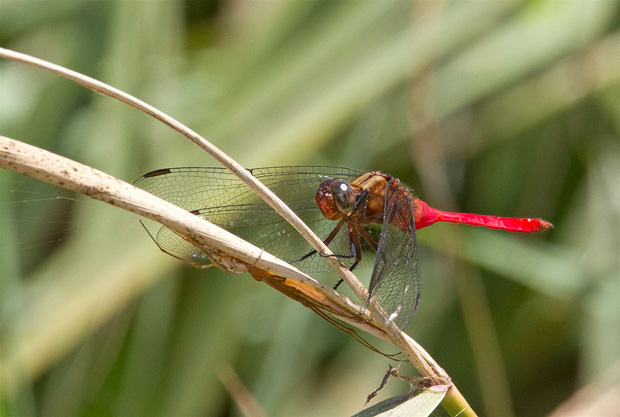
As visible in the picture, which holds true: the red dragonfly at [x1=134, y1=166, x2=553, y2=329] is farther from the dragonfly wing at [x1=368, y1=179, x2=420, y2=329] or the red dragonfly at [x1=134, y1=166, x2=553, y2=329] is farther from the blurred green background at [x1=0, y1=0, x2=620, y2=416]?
the blurred green background at [x1=0, y1=0, x2=620, y2=416]

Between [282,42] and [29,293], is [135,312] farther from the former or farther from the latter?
[282,42]

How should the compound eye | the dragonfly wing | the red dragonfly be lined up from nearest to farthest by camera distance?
1. the dragonfly wing
2. the red dragonfly
3. the compound eye

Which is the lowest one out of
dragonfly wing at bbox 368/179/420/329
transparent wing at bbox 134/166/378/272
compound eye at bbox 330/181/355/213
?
dragonfly wing at bbox 368/179/420/329

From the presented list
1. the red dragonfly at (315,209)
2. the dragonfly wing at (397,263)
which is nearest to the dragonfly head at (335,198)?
the red dragonfly at (315,209)

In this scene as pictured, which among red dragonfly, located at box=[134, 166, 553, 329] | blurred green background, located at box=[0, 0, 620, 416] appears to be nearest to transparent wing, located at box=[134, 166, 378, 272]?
red dragonfly, located at box=[134, 166, 553, 329]

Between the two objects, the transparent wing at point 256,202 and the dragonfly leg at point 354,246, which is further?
the dragonfly leg at point 354,246

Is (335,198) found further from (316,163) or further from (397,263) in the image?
(316,163)

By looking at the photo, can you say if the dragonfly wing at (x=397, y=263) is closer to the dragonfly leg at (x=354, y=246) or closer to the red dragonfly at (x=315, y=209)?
the red dragonfly at (x=315, y=209)
